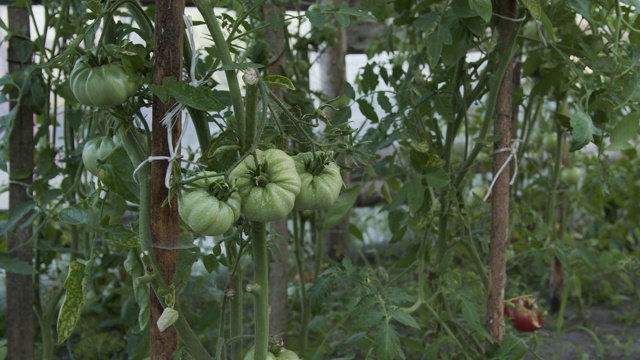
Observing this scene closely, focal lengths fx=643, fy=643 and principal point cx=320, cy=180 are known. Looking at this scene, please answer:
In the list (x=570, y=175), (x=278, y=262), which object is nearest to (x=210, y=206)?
(x=278, y=262)

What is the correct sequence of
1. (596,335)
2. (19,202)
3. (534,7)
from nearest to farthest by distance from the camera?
(534,7)
(19,202)
(596,335)

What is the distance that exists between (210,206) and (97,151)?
11.2 inches

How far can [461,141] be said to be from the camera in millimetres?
4023

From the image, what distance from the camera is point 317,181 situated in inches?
34.3

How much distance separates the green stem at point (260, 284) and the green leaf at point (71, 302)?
0.25 meters

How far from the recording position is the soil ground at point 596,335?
2133mm

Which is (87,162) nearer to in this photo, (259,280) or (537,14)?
(259,280)

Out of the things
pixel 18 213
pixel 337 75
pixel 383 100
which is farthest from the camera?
pixel 337 75

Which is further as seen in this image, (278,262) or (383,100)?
(278,262)

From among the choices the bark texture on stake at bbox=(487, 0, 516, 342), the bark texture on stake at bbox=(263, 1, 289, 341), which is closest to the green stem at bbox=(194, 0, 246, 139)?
the bark texture on stake at bbox=(487, 0, 516, 342)

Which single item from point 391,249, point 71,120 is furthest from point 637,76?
point 391,249

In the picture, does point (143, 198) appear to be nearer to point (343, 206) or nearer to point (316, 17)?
point (316, 17)

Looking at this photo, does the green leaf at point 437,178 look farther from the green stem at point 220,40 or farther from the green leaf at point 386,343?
the green stem at point 220,40

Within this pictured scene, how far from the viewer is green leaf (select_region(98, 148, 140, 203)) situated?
3.11 feet
